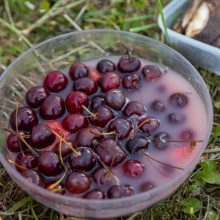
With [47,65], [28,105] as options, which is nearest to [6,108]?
[28,105]

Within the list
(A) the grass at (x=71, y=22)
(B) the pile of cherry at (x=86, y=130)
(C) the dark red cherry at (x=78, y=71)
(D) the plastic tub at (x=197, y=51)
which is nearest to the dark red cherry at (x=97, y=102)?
(B) the pile of cherry at (x=86, y=130)

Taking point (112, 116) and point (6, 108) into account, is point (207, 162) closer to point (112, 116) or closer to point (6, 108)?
point (112, 116)

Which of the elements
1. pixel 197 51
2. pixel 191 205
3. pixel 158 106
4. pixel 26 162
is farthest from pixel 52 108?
pixel 197 51

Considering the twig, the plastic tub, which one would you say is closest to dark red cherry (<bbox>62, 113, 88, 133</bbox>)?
the plastic tub

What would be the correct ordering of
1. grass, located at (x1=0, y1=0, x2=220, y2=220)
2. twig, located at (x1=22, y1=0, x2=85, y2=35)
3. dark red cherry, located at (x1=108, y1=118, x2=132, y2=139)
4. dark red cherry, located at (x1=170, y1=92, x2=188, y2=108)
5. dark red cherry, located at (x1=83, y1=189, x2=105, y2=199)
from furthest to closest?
twig, located at (x1=22, y1=0, x2=85, y2=35)
grass, located at (x1=0, y1=0, x2=220, y2=220)
dark red cherry, located at (x1=170, y1=92, x2=188, y2=108)
dark red cherry, located at (x1=108, y1=118, x2=132, y2=139)
dark red cherry, located at (x1=83, y1=189, x2=105, y2=199)

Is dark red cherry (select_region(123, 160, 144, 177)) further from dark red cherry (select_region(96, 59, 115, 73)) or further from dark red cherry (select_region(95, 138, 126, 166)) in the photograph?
dark red cherry (select_region(96, 59, 115, 73))

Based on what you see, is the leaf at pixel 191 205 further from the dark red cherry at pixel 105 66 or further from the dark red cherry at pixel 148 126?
the dark red cherry at pixel 105 66
